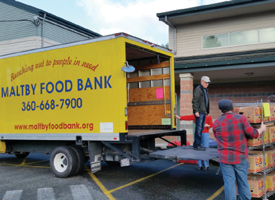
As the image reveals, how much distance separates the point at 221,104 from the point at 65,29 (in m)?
16.0

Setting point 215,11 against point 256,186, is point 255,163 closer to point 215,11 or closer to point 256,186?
point 256,186

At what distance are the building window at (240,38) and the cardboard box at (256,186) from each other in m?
10.2

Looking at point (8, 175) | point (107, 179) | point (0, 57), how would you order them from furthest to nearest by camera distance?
1. point (0, 57)
2. point (8, 175)
3. point (107, 179)

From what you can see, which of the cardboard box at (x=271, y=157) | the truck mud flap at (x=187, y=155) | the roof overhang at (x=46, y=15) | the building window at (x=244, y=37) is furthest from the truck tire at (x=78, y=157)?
the roof overhang at (x=46, y=15)

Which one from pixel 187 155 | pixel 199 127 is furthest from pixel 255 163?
pixel 199 127

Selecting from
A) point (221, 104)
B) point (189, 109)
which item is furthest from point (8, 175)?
point (189, 109)

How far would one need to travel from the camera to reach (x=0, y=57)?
8594mm

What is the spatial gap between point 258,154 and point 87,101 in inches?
155

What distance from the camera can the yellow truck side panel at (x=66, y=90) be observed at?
21.2ft

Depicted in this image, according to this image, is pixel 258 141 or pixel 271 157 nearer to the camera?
pixel 258 141

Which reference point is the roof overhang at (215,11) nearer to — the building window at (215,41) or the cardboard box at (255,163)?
the building window at (215,41)

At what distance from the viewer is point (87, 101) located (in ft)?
22.6

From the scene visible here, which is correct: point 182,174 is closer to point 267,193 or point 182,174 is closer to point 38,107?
point 267,193

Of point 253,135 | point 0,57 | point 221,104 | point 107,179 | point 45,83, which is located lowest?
point 107,179
